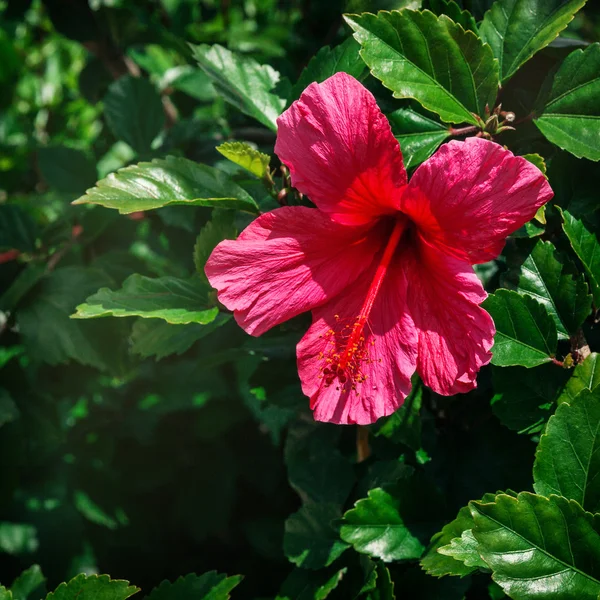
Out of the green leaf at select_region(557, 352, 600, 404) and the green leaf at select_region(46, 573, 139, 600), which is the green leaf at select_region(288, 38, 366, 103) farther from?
the green leaf at select_region(46, 573, 139, 600)

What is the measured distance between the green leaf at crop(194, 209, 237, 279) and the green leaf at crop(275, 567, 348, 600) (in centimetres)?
57

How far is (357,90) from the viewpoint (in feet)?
3.06

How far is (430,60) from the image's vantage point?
104 cm

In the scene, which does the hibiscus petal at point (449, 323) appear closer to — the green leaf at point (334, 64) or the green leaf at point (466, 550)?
the green leaf at point (466, 550)

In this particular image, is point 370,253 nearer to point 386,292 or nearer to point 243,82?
point 386,292

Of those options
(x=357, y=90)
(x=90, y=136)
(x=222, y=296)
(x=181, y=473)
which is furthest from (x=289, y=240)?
(x=90, y=136)

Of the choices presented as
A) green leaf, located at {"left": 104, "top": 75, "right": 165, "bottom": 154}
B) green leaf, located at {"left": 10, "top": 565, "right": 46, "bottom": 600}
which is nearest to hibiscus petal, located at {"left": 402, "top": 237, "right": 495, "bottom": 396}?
green leaf, located at {"left": 10, "top": 565, "right": 46, "bottom": 600}

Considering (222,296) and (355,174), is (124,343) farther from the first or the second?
(355,174)

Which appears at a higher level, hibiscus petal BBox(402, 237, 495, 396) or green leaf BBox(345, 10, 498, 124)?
green leaf BBox(345, 10, 498, 124)

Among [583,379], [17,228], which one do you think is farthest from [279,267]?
[17,228]

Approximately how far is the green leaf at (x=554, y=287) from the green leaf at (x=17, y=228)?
1193mm

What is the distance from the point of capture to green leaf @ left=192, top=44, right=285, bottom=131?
1.29 metres

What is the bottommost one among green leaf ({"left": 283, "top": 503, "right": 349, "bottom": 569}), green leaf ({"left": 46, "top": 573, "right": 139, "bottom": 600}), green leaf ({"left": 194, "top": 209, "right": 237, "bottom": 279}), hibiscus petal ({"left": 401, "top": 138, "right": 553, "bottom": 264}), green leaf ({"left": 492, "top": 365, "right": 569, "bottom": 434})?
green leaf ({"left": 283, "top": 503, "right": 349, "bottom": 569})

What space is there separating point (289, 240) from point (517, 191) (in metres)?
0.33
